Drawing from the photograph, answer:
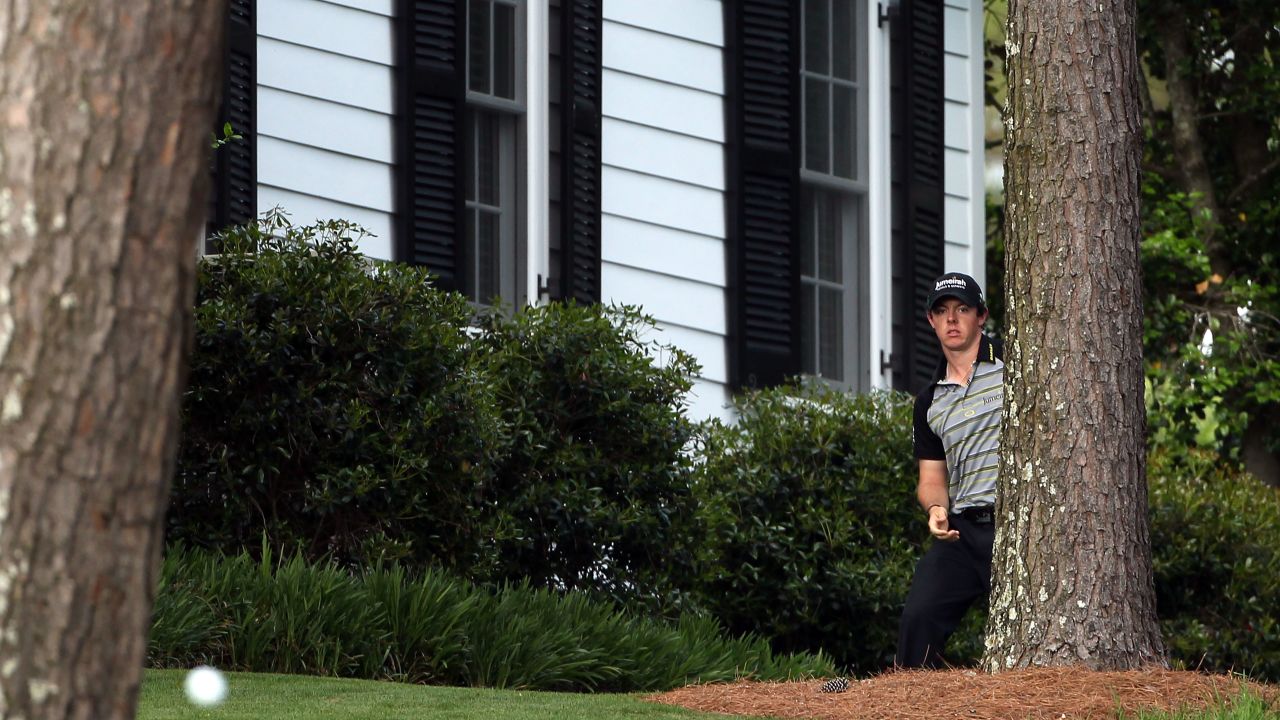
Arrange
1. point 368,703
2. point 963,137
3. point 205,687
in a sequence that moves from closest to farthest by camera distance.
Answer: point 368,703, point 205,687, point 963,137

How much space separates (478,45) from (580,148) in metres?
0.83

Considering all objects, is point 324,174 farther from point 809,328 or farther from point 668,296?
point 809,328

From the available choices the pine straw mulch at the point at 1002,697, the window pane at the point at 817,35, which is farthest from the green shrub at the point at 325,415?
the window pane at the point at 817,35

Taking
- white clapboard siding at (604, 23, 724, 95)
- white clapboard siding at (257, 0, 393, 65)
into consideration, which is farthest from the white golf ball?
white clapboard siding at (604, 23, 724, 95)

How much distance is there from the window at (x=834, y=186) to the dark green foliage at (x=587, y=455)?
3062 millimetres

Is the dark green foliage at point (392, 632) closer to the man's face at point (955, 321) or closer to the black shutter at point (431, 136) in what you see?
the man's face at point (955, 321)

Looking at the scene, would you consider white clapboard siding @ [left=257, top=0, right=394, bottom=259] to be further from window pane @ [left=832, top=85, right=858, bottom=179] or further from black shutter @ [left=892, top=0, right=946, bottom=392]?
black shutter @ [left=892, top=0, right=946, bottom=392]

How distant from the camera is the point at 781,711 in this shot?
6.62 meters

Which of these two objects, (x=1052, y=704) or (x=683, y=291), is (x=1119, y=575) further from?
(x=683, y=291)

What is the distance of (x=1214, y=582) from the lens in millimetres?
12586

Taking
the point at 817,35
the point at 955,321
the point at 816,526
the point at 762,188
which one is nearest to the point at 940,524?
the point at 955,321

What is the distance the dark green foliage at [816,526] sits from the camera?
10625 millimetres

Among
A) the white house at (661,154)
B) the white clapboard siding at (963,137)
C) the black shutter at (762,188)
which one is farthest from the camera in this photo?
the white clapboard siding at (963,137)

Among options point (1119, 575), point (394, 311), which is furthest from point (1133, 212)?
point (394, 311)
